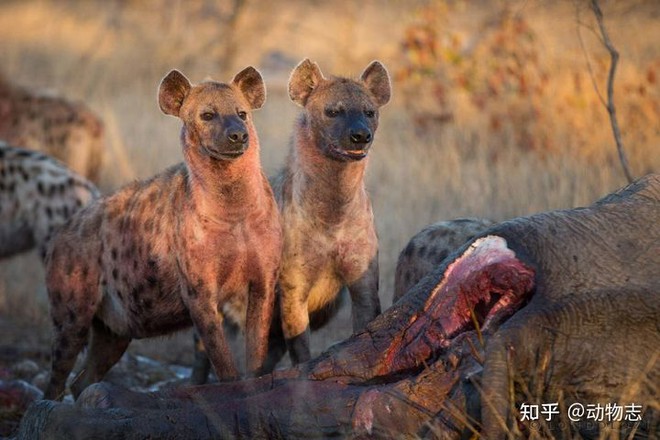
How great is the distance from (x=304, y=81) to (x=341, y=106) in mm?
359

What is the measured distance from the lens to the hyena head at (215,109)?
16.0ft

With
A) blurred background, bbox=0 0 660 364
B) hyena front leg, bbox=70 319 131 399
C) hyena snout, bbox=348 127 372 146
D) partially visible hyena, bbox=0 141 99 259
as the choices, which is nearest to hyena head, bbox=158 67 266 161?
hyena snout, bbox=348 127 372 146

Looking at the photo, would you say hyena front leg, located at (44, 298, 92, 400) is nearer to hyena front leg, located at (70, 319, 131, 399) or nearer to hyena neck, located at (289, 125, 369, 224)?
hyena front leg, located at (70, 319, 131, 399)

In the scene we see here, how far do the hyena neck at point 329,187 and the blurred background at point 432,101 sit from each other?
1726 mm

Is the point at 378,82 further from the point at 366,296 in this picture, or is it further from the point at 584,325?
the point at 584,325

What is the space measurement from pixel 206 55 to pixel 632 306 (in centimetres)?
1323

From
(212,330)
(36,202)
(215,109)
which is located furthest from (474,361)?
(36,202)

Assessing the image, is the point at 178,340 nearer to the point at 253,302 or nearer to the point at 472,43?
the point at 253,302

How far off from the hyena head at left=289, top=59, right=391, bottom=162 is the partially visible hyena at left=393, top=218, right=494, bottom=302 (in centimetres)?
57

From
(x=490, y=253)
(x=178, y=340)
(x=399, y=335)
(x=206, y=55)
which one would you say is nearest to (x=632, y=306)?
(x=490, y=253)

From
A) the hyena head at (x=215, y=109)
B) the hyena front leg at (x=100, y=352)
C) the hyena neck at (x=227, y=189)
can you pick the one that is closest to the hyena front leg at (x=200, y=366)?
the hyena front leg at (x=100, y=352)

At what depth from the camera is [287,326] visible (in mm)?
5414

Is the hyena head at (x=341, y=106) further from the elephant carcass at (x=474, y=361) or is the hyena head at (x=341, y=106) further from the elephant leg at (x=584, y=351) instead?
the elephant leg at (x=584, y=351)

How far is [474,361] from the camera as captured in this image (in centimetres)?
345
